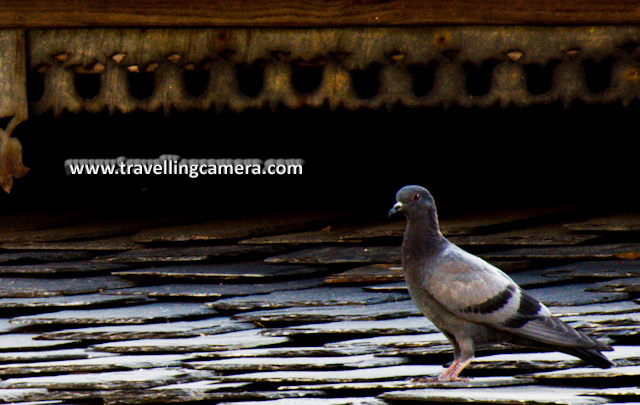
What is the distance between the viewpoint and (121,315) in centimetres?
480

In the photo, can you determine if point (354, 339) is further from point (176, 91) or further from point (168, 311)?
point (176, 91)

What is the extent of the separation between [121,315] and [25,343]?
578 mm

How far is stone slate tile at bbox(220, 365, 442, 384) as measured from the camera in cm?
353

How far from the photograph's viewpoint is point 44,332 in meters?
4.54

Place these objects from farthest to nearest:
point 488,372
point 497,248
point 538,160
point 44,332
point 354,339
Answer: point 538,160 → point 497,248 → point 44,332 → point 354,339 → point 488,372

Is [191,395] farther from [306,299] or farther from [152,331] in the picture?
[306,299]

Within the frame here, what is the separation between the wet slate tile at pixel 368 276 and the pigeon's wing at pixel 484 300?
5.47 feet

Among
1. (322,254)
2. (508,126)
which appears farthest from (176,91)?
(508,126)

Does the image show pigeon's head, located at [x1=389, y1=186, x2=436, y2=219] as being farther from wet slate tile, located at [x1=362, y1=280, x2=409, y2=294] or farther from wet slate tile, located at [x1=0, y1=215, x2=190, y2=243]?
wet slate tile, located at [x1=0, y1=215, x2=190, y2=243]

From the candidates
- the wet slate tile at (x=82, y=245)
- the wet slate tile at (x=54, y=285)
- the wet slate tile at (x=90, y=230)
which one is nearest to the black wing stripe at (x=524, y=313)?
the wet slate tile at (x=54, y=285)

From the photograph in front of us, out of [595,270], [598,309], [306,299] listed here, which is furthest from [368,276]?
→ [598,309]

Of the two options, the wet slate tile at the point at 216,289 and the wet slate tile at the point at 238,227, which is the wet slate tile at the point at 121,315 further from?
the wet slate tile at the point at 238,227

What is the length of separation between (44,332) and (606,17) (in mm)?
3452

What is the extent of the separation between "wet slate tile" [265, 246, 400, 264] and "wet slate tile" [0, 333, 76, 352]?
69.0 inches
